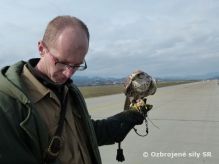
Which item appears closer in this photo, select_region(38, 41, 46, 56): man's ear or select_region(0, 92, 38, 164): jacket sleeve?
select_region(0, 92, 38, 164): jacket sleeve

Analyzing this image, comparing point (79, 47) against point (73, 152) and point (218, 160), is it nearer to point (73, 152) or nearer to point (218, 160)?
point (73, 152)

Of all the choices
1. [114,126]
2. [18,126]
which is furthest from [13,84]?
[114,126]

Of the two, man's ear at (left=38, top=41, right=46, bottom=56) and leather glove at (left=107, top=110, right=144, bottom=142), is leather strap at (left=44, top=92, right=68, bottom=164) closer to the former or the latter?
man's ear at (left=38, top=41, right=46, bottom=56)

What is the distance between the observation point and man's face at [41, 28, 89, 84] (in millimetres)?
2408

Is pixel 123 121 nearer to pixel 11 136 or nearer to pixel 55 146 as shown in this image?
pixel 55 146

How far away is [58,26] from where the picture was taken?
2457 millimetres

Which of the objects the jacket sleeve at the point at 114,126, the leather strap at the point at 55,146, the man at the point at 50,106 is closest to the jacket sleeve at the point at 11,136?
the man at the point at 50,106

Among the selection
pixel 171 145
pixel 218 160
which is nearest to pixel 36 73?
pixel 218 160

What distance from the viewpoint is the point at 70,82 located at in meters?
2.70

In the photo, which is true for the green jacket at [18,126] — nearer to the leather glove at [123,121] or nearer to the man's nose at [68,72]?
the man's nose at [68,72]

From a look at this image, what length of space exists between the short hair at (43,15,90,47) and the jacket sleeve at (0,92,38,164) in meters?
0.49

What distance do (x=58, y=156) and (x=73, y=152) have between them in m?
0.16

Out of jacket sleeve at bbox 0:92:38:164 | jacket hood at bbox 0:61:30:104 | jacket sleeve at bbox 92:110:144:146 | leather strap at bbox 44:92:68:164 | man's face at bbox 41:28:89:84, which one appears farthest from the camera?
jacket sleeve at bbox 92:110:144:146

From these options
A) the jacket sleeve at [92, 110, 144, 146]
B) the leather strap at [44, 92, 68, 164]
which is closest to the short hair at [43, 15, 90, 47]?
the leather strap at [44, 92, 68, 164]
